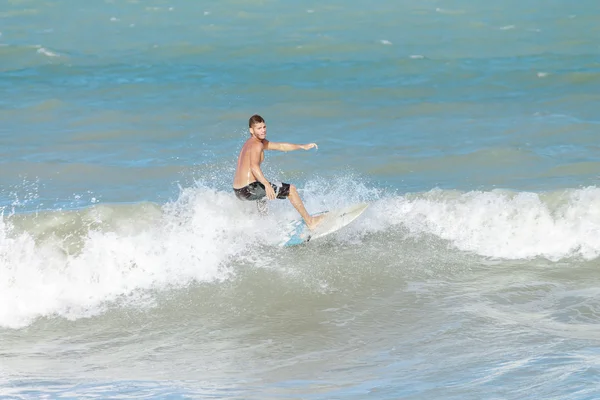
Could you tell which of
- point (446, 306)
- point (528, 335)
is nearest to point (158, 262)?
point (446, 306)

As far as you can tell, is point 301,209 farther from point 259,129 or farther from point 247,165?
point 259,129

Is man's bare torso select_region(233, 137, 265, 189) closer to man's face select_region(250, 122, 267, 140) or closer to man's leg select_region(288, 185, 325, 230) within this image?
man's face select_region(250, 122, 267, 140)

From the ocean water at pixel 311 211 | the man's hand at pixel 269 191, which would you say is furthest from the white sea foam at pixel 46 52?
the man's hand at pixel 269 191

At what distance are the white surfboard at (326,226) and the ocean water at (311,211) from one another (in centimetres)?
20

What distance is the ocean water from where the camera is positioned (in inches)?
281

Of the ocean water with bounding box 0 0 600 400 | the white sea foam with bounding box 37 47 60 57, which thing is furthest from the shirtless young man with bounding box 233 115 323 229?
the white sea foam with bounding box 37 47 60 57

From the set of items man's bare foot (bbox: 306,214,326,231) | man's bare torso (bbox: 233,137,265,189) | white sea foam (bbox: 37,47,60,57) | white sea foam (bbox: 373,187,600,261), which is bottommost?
white sea foam (bbox: 373,187,600,261)

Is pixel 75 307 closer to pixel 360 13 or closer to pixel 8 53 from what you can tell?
pixel 8 53

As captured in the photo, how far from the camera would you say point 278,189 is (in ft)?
32.1

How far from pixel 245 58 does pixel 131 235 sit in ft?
38.5

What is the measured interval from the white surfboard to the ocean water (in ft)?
Answer: 0.64

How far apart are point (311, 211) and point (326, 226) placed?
1244 mm

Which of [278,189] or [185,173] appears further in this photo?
[185,173]

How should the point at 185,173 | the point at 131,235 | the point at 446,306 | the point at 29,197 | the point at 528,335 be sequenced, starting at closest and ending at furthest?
the point at 528,335, the point at 446,306, the point at 131,235, the point at 29,197, the point at 185,173
